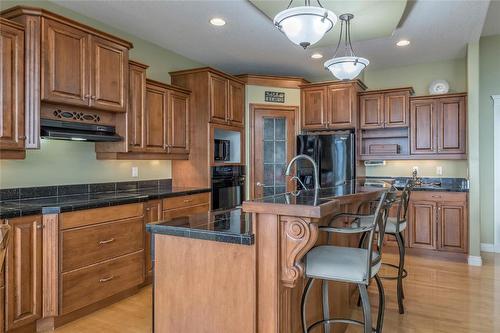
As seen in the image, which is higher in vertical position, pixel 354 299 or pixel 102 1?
pixel 102 1

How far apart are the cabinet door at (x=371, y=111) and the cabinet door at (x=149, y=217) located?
11.0 ft

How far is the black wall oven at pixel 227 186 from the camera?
186 inches

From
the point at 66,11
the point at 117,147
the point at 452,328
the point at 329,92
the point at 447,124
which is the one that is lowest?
the point at 452,328

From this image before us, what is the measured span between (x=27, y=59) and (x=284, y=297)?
2621 millimetres

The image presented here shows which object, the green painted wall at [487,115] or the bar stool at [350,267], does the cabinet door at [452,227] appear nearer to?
the green painted wall at [487,115]

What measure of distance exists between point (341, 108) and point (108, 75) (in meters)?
3.37

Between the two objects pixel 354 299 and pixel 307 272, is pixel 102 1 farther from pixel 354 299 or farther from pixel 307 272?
pixel 354 299

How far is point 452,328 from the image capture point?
2717 mm

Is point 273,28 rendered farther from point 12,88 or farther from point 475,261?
point 475,261

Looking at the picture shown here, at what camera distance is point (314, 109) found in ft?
17.9

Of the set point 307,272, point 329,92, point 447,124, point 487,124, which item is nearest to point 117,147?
point 307,272

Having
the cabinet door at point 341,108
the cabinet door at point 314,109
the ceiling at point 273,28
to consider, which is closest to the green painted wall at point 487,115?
the ceiling at point 273,28

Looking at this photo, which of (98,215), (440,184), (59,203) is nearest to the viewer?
(59,203)

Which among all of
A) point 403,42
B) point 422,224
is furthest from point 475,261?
point 403,42
